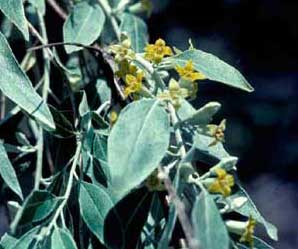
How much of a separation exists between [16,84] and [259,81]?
213 cm

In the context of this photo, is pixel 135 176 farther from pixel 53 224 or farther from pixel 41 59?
pixel 41 59

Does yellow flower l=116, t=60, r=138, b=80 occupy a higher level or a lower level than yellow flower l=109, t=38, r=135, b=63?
lower

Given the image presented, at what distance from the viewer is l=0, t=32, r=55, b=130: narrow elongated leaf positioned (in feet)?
3.33

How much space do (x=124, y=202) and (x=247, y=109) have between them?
6.41 ft

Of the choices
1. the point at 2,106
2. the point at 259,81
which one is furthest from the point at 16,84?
the point at 259,81

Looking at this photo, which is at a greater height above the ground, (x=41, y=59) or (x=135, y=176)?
(x=135, y=176)

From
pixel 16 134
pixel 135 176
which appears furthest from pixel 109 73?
pixel 135 176

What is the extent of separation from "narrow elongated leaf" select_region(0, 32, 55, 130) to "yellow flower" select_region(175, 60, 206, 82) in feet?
0.53

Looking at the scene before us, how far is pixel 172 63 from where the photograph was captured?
1.04 meters

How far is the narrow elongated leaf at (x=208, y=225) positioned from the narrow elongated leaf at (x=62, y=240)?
0.17 m

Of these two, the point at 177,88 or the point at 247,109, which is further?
the point at 247,109

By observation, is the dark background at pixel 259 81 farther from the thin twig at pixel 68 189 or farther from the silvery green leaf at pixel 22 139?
the thin twig at pixel 68 189

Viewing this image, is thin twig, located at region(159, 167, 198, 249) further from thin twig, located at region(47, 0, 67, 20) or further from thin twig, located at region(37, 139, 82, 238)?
thin twig, located at region(47, 0, 67, 20)

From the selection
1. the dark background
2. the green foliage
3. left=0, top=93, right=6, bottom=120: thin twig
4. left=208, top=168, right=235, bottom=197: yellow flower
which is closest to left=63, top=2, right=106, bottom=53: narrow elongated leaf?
the green foliage
